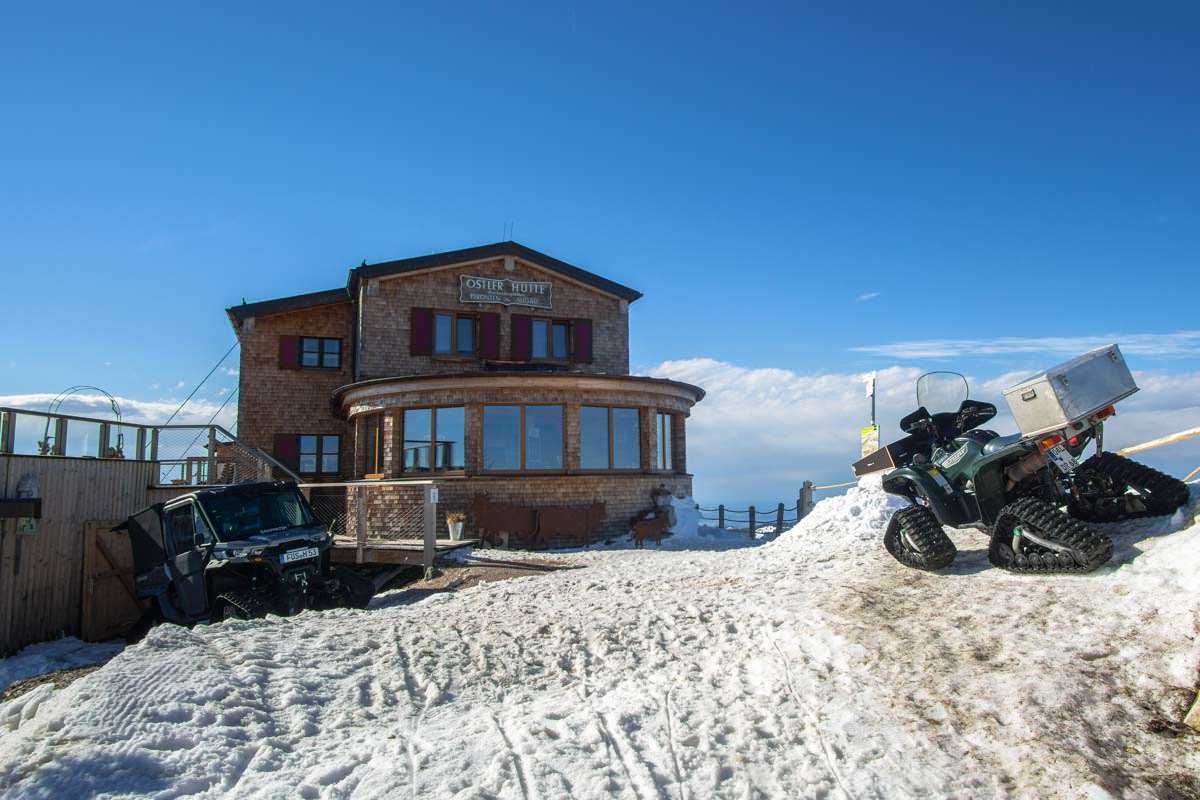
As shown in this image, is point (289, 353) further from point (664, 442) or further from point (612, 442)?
point (664, 442)

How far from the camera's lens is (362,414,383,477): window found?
760 inches

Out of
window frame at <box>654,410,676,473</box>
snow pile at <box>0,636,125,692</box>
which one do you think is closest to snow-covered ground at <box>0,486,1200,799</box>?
snow pile at <box>0,636,125,692</box>

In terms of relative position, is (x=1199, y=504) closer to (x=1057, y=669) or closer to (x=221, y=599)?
(x=1057, y=669)

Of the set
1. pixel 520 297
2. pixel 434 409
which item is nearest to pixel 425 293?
pixel 520 297

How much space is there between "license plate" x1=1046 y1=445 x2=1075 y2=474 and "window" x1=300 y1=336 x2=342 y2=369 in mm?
21236

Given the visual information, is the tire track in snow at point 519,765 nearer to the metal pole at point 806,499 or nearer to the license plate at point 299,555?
the license plate at point 299,555

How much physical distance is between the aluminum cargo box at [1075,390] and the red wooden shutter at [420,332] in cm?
1791

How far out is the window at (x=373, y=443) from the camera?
19.3 meters

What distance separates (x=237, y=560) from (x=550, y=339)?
14203mm

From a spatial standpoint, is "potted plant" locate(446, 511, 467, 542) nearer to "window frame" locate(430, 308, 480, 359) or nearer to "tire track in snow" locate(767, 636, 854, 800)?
"window frame" locate(430, 308, 480, 359)

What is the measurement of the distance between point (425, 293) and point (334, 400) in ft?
12.6

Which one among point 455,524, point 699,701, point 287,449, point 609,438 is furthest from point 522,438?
point 699,701

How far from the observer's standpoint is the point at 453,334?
23.1 metres

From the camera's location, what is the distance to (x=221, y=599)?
10.8 meters
